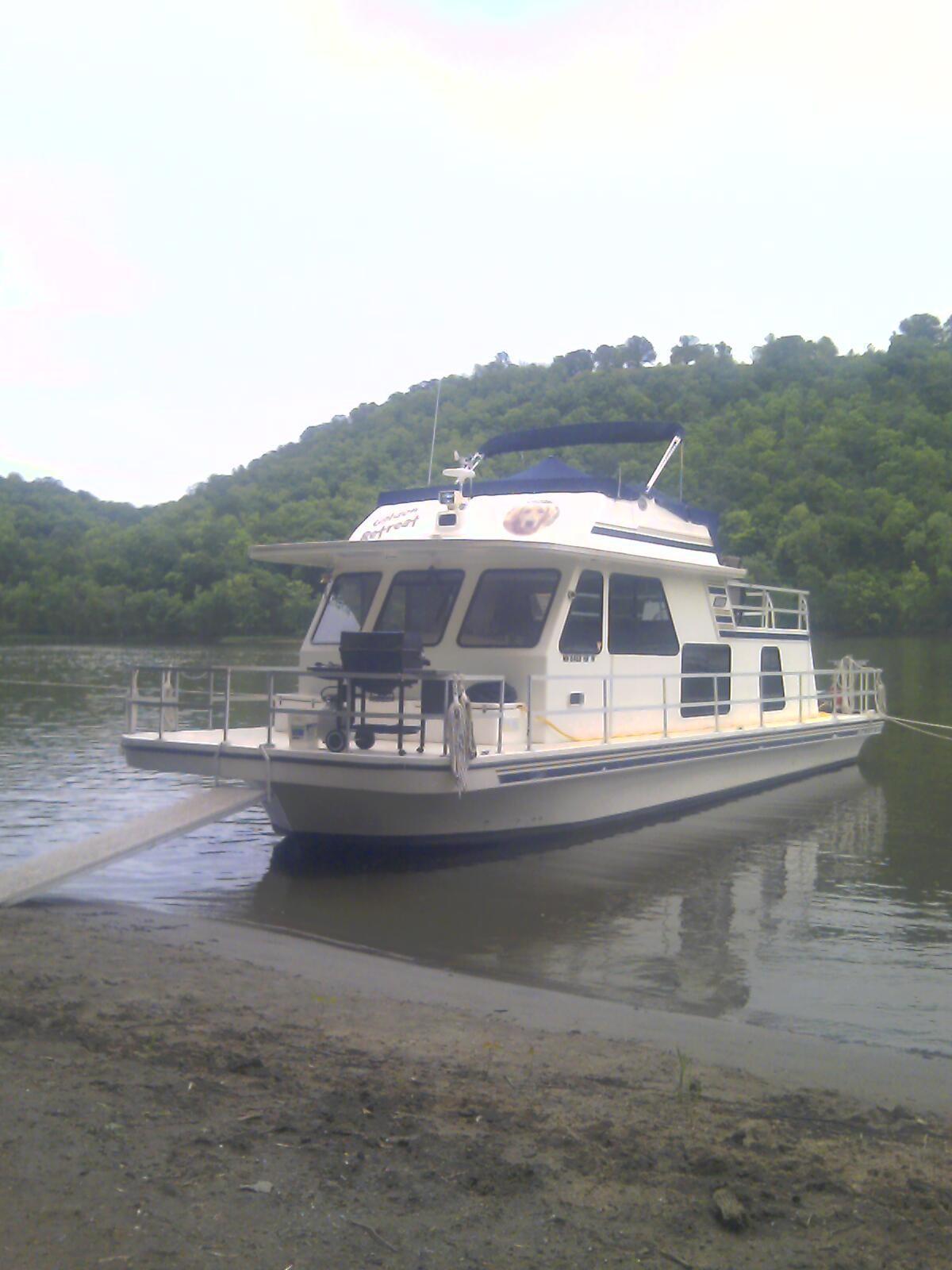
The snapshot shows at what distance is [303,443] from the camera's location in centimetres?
4500

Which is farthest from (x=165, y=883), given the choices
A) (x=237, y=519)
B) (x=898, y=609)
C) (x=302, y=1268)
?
(x=237, y=519)

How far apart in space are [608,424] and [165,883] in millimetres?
7581

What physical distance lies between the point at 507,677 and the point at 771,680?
20.1 ft

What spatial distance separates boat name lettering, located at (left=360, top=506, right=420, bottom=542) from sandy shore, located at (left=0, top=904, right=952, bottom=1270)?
6.70m

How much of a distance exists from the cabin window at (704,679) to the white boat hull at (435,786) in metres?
0.89

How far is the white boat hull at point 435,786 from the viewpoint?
29.1 feet

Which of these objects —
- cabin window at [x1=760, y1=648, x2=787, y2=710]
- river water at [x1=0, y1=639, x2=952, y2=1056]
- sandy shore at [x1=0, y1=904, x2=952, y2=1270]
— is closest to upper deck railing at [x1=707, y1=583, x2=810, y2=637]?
cabin window at [x1=760, y1=648, x2=787, y2=710]

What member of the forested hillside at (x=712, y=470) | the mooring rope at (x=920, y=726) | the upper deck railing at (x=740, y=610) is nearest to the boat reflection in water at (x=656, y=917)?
the upper deck railing at (x=740, y=610)

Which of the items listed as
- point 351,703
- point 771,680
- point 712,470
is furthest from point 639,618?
point 712,470

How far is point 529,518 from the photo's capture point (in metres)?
11.7

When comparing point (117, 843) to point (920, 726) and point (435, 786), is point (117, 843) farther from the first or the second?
point (920, 726)

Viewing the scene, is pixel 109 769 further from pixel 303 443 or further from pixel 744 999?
pixel 303 443

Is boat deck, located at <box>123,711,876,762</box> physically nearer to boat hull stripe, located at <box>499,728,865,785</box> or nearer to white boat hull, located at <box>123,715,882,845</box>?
white boat hull, located at <box>123,715,882,845</box>

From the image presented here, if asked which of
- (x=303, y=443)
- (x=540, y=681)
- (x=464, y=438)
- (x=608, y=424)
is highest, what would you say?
(x=303, y=443)
